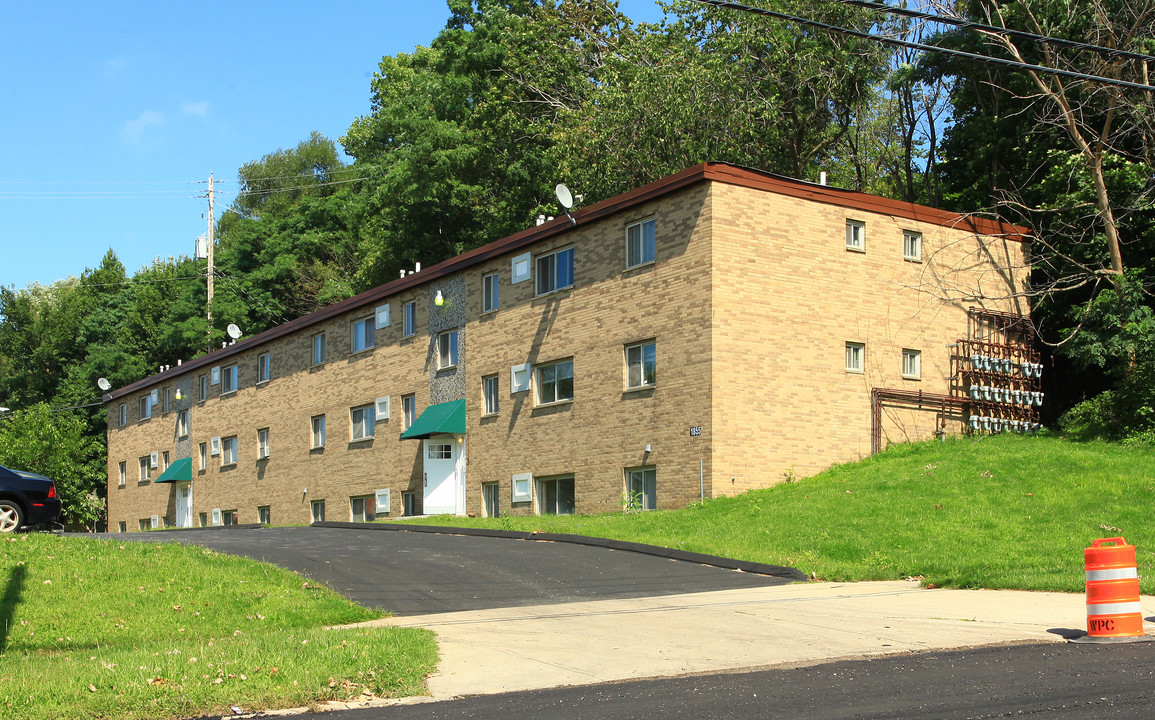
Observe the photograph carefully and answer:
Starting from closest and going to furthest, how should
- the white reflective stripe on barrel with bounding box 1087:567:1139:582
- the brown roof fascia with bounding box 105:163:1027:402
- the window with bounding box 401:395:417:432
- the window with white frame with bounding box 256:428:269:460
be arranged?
the white reflective stripe on barrel with bounding box 1087:567:1139:582 < the brown roof fascia with bounding box 105:163:1027:402 < the window with bounding box 401:395:417:432 < the window with white frame with bounding box 256:428:269:460

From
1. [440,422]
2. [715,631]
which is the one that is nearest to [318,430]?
[440,422]

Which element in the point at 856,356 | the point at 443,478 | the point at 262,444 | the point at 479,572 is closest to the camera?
the point at 479,572

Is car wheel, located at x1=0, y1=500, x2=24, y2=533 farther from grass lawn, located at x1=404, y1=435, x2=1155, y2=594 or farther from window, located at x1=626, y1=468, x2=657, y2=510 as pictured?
window, located at x1=626, y1=468, x2=657, y2=510

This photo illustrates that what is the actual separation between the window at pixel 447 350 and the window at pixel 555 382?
14.4ft

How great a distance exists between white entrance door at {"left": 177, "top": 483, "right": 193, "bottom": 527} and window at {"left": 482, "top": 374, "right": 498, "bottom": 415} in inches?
889

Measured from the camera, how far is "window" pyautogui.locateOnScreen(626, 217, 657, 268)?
2697cm

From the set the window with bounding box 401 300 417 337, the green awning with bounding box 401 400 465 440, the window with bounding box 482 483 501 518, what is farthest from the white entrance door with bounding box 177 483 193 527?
the window with bounding box 482 483 501 518

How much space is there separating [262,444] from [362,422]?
326 inches

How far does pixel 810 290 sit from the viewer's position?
1041 inches

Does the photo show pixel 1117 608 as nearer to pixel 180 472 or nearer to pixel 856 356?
pixel 856 356

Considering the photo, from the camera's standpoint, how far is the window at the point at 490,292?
32.4 meters

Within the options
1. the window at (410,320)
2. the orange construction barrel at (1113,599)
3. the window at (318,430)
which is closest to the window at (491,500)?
the window at (410,320)

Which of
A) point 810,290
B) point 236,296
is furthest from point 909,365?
point 236,296

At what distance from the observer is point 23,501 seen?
64.8 feet
